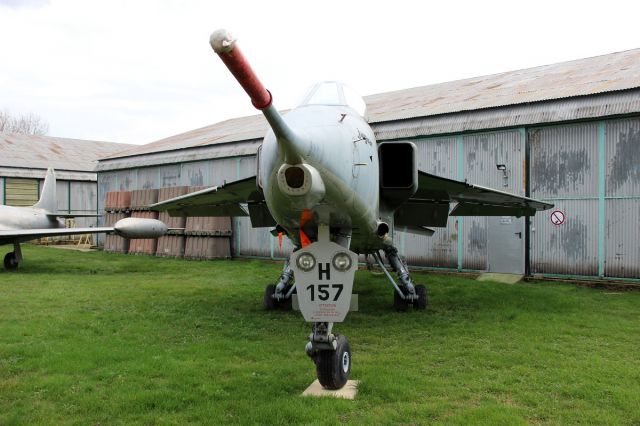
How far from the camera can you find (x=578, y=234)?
13.1 metres

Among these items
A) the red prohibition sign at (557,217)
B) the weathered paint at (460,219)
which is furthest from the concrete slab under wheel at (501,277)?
the red prohibition sign at (557,217)

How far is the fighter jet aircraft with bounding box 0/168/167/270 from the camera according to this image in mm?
13380

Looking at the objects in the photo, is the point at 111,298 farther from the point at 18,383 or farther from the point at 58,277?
the point at 18,383

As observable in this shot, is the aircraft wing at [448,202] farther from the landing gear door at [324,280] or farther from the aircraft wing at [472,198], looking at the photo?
the landing gear door at [324,280]

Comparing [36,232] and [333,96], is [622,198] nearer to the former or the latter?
[333,96]

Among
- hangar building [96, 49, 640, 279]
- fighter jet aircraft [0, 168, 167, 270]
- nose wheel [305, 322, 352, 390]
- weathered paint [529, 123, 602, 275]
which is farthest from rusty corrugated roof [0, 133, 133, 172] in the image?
nose wheel [305, 322, 352, 390]

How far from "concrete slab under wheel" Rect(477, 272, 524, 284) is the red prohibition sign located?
1.64 meters

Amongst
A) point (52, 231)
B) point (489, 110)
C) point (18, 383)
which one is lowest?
point (18, 383)

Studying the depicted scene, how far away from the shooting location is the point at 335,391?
16.3ft

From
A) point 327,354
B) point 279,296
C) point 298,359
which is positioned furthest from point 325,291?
point 279,296

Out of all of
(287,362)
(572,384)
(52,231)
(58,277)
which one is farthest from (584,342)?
(52,231)

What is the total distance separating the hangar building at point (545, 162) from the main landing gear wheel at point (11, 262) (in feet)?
38.8

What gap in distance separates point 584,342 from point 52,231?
47.5 ft

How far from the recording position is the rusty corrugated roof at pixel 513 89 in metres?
13.8
